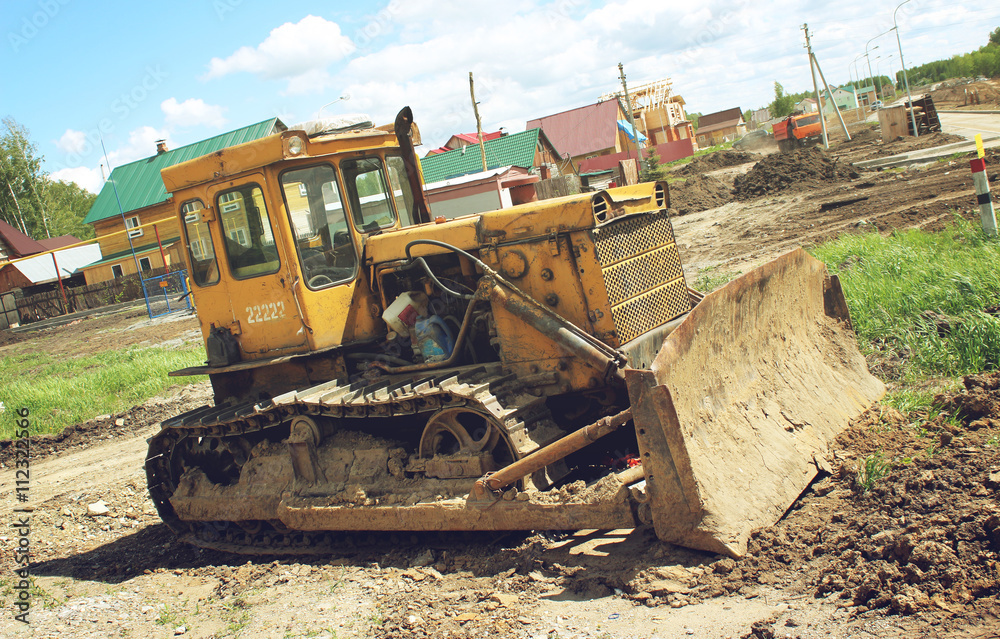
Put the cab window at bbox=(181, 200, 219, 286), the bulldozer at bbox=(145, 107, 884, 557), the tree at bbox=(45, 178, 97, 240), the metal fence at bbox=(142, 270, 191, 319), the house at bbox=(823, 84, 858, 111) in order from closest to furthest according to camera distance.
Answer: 1. the bulldozer at bbox=(145, 107, 884, 557)
2. the cab window at bbox=(181, 200, 219, 286)
3. the metal fence at bbox=(142, 270, 191, 319)
4. the tree at bbox=(45, 178, 97, 240)
5. the house at bbox=(823, 84, 858, 111)

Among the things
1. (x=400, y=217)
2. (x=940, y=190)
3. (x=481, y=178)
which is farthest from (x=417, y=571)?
(x=481, y=178)

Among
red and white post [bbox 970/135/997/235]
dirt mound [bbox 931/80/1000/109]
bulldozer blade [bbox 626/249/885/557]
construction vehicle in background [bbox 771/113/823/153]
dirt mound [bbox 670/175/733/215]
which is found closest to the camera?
bulldozer blade [bbox 626/249/885/557]

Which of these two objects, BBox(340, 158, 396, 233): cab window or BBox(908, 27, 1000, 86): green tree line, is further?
BBox(908, 27, 1000, 86): green tree line

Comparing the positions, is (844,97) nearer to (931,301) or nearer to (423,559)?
(931,301)

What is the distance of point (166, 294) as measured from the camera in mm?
28438

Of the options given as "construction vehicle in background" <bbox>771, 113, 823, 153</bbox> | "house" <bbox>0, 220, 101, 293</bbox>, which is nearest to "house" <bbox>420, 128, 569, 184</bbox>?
"construction vehicle in background" <bbox>771, 113, 823, 153</bbox>

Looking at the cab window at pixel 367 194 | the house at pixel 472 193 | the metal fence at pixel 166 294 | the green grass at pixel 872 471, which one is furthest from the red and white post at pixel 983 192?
the metal fence at pixel 166 294

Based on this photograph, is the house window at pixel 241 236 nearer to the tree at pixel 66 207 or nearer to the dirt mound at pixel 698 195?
the dirt mound at pixel 698 195

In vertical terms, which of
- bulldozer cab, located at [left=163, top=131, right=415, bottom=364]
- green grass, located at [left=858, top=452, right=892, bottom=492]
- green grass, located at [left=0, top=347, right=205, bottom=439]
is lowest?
green grass, located at [left=858, top=452, right=892, bottom=492]

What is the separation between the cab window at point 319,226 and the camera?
566 cm

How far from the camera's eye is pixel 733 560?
12.6 feet

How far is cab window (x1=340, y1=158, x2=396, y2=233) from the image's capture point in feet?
19.2

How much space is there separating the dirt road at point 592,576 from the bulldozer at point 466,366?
218 mm

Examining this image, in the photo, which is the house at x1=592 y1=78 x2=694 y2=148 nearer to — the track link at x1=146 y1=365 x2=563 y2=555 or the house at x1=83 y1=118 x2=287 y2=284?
the house at x1=83 y1=118 x2=287 y2=284
